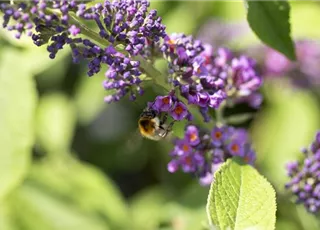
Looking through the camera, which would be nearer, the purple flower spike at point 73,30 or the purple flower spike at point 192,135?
the purple flower spike at point 73,30

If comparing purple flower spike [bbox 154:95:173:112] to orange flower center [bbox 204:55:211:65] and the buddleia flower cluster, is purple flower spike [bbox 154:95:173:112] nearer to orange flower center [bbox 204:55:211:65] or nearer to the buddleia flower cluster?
the buddleia flower cluster

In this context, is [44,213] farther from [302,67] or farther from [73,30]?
[302,67]

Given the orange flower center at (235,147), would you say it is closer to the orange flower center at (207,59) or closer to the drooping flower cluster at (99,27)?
the orange flower center at (207,59)

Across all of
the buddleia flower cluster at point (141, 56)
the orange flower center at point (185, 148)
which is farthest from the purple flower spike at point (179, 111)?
the orange flower center at point (185, 148)

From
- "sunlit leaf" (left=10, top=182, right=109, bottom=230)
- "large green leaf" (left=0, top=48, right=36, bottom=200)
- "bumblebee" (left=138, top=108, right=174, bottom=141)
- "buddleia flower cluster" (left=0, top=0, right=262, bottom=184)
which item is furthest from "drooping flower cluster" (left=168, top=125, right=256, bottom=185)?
"sunlit leaf" (left=10, top=182, right=109, bottom=230)

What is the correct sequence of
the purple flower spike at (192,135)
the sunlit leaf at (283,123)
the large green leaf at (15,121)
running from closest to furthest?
the purple flower spike at (192,135)
the large green leaf at (15,121)
the sunlit leaf at (283,123)
